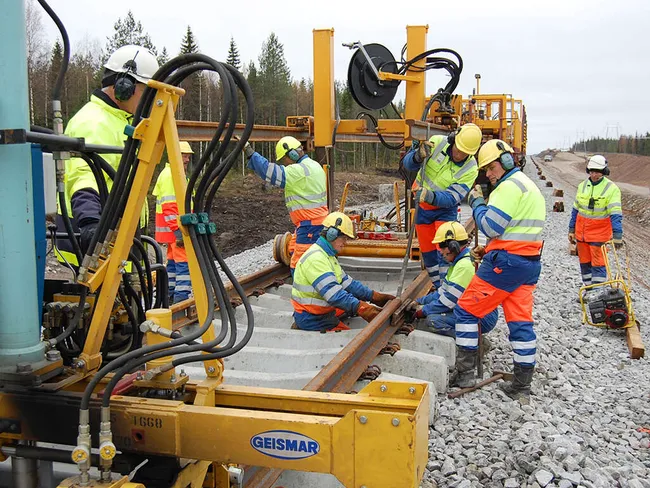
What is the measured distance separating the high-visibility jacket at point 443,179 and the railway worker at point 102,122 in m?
4.48

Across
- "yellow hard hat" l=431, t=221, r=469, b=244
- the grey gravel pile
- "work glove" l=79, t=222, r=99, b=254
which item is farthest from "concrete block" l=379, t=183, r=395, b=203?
"work glove" l=79, t=222, r=99, b=254

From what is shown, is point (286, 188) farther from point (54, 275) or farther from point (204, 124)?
point (54, 275)

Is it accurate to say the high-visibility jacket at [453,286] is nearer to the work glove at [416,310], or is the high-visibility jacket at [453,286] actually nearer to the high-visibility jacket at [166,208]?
the work glove at [416,310]

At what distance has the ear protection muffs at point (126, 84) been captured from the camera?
3268 millimetres

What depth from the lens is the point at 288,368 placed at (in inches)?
218

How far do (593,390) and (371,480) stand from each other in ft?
13.0

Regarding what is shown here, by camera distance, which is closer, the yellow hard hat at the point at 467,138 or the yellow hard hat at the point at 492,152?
the yellow hard hat at the point at 492,152

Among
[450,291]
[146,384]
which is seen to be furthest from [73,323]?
[450,291]

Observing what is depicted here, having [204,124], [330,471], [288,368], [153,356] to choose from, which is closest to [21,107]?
[153,356]

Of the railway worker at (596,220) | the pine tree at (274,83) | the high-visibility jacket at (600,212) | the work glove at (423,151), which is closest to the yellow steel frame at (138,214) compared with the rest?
the work glove at (423,151)

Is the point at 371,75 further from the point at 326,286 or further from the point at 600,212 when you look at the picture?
the point at 600,212

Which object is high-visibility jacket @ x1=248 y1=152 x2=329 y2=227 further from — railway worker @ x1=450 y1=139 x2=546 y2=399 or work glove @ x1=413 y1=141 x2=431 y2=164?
railway worker @ x1=450 y1=139 x2=546 y2=399

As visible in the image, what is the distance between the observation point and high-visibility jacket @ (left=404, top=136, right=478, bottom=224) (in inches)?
291

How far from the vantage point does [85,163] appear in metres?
3.45
